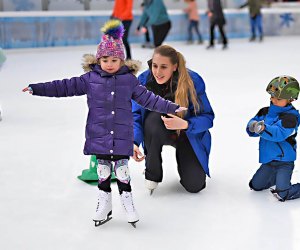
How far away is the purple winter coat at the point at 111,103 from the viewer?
7.70ft

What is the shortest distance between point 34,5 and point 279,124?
10.0 metres

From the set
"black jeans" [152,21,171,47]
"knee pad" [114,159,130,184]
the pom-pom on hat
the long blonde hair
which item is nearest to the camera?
the pom-pom on hat

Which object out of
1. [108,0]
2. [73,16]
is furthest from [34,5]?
[108,0]

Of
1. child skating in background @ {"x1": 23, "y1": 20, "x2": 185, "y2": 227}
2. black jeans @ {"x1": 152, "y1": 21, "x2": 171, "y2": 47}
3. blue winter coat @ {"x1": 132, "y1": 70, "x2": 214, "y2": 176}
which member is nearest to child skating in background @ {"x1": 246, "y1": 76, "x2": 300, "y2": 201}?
blue winter coat @ {"x1": 132, "y1": 70, "x2": 214, "y2": 176}

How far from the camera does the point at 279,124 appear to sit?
272 cm

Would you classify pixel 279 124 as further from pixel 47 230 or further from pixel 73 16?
pixel 73 16

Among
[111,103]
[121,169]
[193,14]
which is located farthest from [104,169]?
[193,14]

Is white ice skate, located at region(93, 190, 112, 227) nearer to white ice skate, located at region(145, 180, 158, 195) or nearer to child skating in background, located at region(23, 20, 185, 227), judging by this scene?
child skating in background, located at region(23, 20, 185, 227)

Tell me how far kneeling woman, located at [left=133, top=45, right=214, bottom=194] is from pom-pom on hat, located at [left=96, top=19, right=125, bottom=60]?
0.45 meters

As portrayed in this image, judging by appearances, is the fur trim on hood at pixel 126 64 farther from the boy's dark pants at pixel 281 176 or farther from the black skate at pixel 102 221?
the boy's dark pants at pixel 281 176

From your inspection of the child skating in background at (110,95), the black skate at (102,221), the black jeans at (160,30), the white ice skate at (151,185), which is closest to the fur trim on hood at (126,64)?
the child skating in background at (110,95)

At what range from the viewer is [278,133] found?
2705 mm

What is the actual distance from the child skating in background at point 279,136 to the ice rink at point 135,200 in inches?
3.2

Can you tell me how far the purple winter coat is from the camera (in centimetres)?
235
